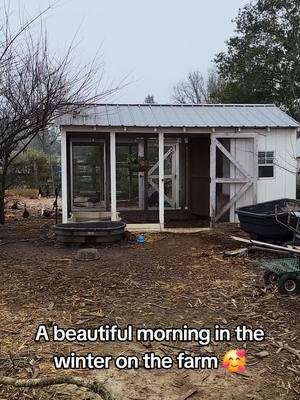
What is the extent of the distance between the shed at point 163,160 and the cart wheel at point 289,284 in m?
5.57

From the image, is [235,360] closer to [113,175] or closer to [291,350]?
[291,350]

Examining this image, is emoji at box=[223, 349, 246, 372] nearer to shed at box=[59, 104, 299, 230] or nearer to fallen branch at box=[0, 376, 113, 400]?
fallen branch at box=[0, 376, 113, 400]

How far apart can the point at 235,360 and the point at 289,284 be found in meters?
2.10

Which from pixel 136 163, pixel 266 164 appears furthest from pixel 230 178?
pixel 136 163

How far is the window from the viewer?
11.6m

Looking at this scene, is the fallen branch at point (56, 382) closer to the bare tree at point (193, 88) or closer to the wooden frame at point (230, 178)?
the wooden frame at point (230, 178)

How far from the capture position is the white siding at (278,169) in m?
11.5

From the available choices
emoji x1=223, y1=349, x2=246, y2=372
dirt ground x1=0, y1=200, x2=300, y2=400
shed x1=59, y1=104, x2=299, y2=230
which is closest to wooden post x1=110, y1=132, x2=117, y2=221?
shed x1=59, y1=104, x2=299, y2=230

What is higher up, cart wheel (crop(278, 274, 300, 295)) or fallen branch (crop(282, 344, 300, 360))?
cart wheel (crop(278, 274, 300, 295))

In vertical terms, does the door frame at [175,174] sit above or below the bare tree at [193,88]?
below

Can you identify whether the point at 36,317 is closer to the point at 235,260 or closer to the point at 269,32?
the point at 235,260

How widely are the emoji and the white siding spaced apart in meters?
7.96

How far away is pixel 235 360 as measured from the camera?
12.6ft

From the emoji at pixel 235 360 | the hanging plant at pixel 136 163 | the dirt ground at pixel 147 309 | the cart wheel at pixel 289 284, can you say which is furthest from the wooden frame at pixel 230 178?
the emoji at pixel 235 360
